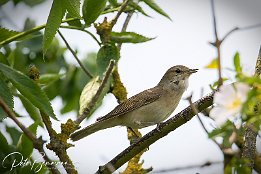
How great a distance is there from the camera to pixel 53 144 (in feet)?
12.4

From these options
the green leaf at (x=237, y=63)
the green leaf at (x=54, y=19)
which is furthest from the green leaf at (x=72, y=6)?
the green leaf at (x=237, y=63)

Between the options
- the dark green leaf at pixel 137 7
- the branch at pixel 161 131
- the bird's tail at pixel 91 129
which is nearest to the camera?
the branch at pixel 161 131

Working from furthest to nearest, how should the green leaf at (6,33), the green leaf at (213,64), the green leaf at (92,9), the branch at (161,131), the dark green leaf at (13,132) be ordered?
1. the dark green leaf at (13,132)
2. the green leaf at (6,33)
3. the green leaf at (92,9)
4. the branch at (161,131)
5. the green leaf at (213,64)

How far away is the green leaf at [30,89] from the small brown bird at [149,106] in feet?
6.61

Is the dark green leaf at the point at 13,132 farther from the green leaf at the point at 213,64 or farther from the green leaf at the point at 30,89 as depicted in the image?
the green leaf at the point at 213,64

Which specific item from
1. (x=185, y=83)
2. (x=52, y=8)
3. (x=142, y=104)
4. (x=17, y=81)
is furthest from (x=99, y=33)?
(x=185, y=83)

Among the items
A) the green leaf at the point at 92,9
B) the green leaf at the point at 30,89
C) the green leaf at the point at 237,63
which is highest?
the green leaf at the point at 92,9

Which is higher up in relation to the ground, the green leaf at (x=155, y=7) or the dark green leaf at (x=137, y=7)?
the dark green leaf at (x=137, y=7)

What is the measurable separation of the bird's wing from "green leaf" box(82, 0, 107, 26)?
6.61 feet

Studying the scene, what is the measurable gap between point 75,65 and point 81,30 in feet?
5.26

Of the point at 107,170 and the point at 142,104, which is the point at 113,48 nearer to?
the point at 107,170

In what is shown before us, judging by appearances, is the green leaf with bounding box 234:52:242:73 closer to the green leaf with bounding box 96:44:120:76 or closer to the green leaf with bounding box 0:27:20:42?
the green leaf with bounding box 96:44:120:76

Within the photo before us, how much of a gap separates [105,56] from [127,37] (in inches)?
13.7

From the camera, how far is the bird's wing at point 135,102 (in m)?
6.01
